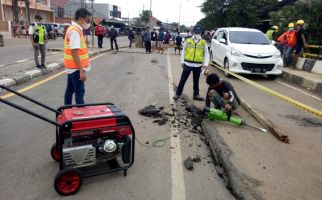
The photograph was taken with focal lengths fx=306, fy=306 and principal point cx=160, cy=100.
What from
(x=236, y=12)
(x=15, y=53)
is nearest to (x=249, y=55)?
(x=15, y=53)

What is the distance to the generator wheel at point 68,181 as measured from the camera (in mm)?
3230

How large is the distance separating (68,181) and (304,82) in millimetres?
9832

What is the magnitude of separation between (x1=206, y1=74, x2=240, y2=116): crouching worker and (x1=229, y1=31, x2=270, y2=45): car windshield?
637 cm

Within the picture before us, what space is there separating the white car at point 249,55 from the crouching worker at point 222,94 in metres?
5.22

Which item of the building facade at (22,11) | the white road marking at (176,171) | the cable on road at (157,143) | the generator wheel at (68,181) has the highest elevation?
the building facade at (22,11)

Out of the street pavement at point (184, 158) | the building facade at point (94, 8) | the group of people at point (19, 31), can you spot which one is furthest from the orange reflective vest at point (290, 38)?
the building facade at point (94, 8)

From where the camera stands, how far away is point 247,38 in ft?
39.1

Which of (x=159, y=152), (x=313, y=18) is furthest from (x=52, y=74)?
(x=313, y=18)

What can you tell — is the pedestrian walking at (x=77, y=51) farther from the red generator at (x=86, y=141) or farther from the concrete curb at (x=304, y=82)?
the concrete curb at (x=304, y=82)

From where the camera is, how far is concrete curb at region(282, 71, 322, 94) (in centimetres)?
1005

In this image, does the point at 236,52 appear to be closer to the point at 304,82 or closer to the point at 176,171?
the point at 304,82

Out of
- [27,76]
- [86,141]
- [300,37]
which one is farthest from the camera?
[300,37]

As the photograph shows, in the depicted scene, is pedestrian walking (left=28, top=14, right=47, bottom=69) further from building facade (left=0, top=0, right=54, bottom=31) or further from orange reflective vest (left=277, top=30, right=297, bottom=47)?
building facade (left=0, top=0, right=54, bottom=31)

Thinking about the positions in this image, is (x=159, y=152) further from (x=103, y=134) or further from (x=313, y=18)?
(x=313, y=18)
